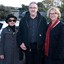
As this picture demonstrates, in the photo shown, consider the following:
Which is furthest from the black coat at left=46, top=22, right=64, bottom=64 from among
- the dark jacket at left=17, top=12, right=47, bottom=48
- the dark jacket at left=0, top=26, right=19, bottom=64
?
the dark jacket at left=0, top=26, right=19, bottom=64

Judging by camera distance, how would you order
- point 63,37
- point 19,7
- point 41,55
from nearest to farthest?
point 63,37, point 41,55, point 19,7

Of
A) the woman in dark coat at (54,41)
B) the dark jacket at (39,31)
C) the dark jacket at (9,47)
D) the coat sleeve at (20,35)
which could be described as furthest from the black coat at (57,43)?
the dark jacket at (9,47)

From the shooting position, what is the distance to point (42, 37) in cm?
636

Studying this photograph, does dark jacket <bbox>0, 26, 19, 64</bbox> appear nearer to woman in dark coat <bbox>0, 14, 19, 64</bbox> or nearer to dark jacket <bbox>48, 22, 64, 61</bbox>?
woman in dark coat <bbox>0, 14, 19, 64</bbox>

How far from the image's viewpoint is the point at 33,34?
6.35 m

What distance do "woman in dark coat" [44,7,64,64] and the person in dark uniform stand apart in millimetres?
156

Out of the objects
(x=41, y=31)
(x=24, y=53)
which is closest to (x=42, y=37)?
(x=41, y=31)

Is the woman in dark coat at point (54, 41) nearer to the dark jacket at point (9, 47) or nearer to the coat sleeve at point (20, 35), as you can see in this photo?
the coat sleeve at point (20, 35)

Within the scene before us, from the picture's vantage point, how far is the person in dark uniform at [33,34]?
6348 millimetres

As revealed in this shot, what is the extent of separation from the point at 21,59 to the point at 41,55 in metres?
0.54

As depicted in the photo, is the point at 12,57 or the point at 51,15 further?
the point at 12,57

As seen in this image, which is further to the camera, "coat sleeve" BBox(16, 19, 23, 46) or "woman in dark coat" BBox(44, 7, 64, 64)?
"coat sleeve" BBox(16, 19, 23, 46)

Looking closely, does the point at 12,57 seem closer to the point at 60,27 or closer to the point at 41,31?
the point at 41,31

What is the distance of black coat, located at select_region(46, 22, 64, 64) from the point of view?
6086 mm
